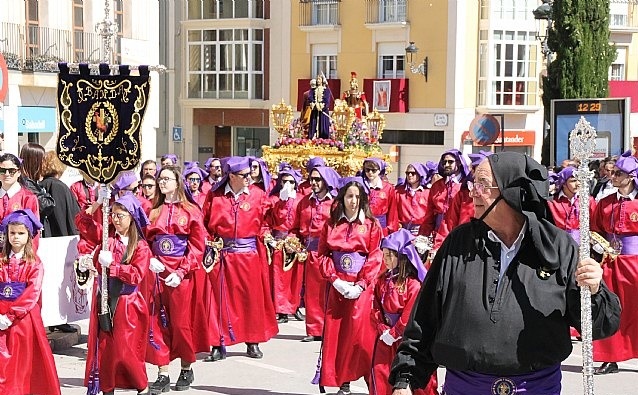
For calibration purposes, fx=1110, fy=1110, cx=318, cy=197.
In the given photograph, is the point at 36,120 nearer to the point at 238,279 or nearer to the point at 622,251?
the point at 238,279

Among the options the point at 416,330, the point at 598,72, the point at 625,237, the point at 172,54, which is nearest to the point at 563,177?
the point at 625,237

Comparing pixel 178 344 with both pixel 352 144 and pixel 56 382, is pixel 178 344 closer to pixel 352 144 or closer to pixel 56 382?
pixel 56 382

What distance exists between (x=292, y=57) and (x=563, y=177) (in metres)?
29.9

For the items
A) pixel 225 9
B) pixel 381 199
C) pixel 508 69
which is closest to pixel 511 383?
pixel 381 199

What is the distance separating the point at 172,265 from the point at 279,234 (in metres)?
Answer: 3.93

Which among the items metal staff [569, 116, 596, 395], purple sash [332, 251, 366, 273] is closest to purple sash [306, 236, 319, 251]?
purple sash [332, 251, 366, 273]

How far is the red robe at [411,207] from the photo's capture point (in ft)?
45.5

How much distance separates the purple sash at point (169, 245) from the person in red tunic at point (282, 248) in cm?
338

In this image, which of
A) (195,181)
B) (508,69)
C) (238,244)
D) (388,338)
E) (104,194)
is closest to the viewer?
(388,338)

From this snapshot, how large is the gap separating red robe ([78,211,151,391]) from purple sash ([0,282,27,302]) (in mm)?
610

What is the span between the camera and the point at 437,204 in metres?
12.9

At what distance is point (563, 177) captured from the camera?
11430mm

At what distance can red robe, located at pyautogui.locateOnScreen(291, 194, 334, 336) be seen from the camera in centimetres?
1206

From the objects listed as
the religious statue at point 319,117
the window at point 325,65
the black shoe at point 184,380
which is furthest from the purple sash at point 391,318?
the window at point 325,65
